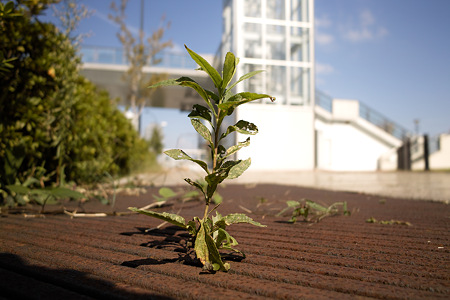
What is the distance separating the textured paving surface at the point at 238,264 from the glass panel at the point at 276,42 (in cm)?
1286

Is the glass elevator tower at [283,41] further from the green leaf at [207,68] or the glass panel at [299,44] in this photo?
the green leaf at [207,68]

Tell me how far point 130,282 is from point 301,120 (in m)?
13.8

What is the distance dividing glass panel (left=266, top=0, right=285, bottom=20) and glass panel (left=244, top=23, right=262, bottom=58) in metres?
1.11

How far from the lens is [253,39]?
12938 mm

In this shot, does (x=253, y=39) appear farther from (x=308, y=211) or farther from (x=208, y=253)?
(x=208, y=253)

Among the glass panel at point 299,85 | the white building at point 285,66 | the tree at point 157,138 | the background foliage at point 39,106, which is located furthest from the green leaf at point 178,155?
the tree at point 157,138

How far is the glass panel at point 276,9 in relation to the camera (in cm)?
1354

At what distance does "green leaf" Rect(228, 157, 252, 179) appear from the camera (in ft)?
3.14

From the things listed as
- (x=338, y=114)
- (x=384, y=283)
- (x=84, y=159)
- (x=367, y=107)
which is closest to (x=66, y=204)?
(x=84, y=159)

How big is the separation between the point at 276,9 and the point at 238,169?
14.5 metres

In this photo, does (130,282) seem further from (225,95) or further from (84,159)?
(84,159)

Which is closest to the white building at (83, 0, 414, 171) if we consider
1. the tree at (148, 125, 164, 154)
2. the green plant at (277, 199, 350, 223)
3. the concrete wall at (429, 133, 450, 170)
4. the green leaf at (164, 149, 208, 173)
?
the tree at (148, 125, 164, 154)

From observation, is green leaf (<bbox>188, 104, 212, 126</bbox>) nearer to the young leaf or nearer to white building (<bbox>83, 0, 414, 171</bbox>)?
the young leaf

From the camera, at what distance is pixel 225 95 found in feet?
3.34
